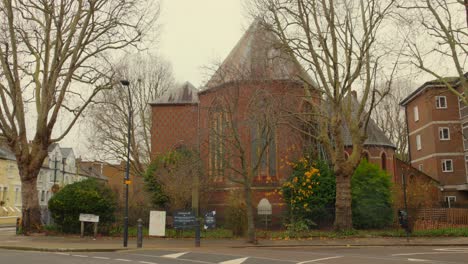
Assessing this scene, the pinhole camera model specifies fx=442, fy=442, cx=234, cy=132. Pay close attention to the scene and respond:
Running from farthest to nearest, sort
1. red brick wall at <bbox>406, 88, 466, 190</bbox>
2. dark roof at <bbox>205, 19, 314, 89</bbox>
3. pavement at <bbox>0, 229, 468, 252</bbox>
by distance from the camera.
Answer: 1. red brick wall at <bbox>406, 88, 466, 190</bbox>
2. dark roof at <bbox>205, 19, 314, 89</bbox>
3. pavement at <bbox>0, 229, 468, 252</bbox>

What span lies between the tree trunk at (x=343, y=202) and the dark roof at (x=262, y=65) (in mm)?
5668

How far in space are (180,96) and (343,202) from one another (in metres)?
18.6

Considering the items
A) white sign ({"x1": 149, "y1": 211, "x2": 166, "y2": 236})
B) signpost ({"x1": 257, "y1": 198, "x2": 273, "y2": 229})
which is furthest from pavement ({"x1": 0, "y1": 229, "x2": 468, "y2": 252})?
signpost ({"x1": 257, "y1": 198, "x2": 273, "y2": 229})

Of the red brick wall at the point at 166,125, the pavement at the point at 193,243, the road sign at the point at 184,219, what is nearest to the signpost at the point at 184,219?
the road sign at the point at 184,219

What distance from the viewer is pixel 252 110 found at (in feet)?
67.9

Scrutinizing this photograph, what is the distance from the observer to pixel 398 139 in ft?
176

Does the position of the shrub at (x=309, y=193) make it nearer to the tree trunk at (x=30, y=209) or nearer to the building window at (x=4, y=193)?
the tree trunk at (x=30, y=209)

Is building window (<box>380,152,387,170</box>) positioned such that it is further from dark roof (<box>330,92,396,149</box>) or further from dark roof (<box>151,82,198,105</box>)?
dark roof (<box>151,82,198,105</box>)

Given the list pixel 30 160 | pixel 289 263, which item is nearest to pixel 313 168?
pixel 289 263

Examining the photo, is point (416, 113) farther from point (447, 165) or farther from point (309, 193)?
point (309, 193)

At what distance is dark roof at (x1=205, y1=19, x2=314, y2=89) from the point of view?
2123 centimetres

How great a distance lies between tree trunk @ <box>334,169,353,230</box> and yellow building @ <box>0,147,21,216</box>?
130ft

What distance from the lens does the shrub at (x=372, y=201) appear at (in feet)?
81.1

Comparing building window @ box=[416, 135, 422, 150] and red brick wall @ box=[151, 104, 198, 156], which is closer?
red brick wall @ box=[151, 104, 198, 156]
